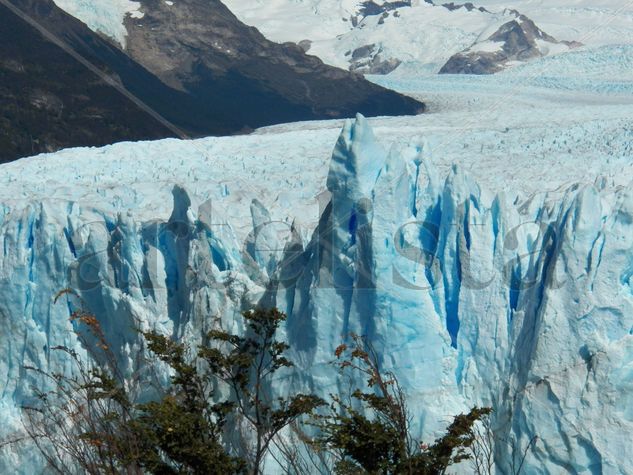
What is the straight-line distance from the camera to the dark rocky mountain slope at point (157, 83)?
27.8m

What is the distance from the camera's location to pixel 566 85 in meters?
25.2

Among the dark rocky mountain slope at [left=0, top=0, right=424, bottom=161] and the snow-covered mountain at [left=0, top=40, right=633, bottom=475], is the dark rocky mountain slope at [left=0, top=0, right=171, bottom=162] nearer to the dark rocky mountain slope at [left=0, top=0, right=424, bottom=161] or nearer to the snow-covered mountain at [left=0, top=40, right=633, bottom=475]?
the dark rocky mountain slope at [left=0, top=0, right=424, bottom=161]

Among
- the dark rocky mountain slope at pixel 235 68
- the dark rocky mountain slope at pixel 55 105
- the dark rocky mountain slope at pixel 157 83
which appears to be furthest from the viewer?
the dark rocky mountain slope at pixel 235 68

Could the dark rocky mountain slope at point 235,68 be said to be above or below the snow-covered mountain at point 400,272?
above

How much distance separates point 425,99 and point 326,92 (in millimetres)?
9681

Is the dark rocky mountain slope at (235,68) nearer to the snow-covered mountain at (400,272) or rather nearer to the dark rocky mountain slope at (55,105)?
the dark rocky mountain slope at (55,105)

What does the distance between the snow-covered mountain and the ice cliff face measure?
2 centimetres

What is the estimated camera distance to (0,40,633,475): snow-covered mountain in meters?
10.2

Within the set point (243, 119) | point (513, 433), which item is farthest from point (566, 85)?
point (513, 433)

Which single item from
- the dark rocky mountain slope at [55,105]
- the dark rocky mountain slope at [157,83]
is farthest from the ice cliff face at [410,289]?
the dark rocky mountain slope at [55,105]

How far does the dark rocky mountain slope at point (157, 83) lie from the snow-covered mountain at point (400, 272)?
12147 millimetres

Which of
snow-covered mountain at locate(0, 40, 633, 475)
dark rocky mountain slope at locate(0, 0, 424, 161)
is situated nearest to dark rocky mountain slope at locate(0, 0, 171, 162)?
dark rocky mountain slope at locate(0, 0, 424, 161)

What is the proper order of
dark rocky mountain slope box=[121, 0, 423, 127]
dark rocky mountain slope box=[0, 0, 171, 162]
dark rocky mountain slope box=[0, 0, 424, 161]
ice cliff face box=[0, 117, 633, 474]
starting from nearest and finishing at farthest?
ice cliff face box=[0, 117, 633, 474] < dark rocky mountain slope box=[0, 0, 171, 162] < dark rocky mountain slope box=[0, 0, 424, 161] < dark rocky mountain slope box=[121, 0, 423, 127]

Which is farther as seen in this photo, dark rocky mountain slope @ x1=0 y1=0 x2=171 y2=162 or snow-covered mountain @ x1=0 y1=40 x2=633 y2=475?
dark rocky mountain slope @ x1=0 y1=0 x2=171 y2=162
